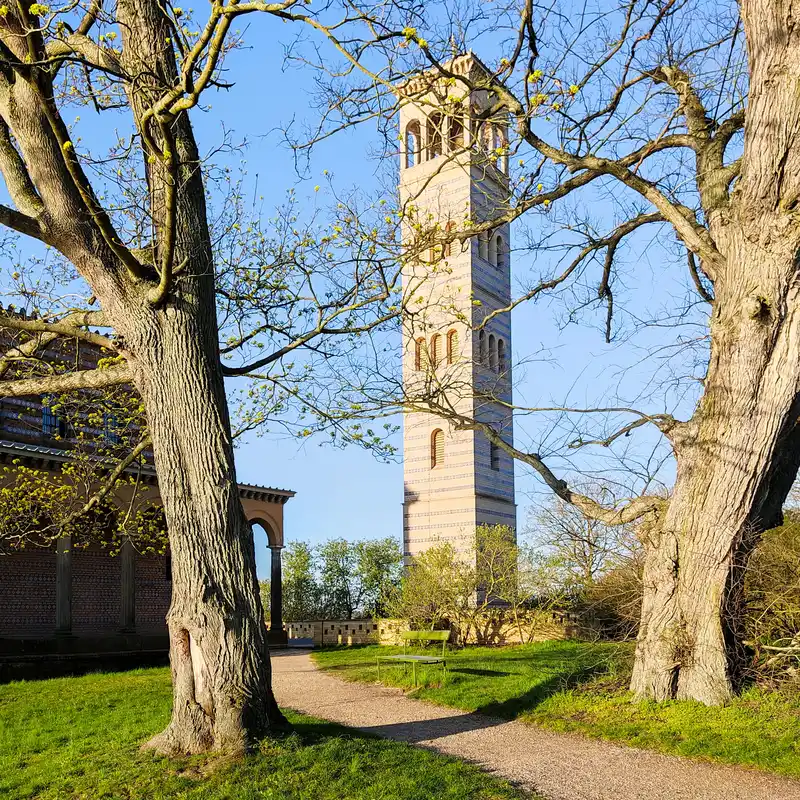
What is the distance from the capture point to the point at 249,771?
6621 millimetres

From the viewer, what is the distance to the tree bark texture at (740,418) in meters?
8.69

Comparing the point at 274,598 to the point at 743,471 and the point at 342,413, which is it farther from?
the point at 743,471

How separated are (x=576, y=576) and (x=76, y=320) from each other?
14.2 metres

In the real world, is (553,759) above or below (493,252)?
below

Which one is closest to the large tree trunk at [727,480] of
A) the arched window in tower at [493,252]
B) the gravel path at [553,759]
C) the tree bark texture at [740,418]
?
the tree bark texture at [740,418]

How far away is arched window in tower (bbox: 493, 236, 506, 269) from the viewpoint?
34.7 meters

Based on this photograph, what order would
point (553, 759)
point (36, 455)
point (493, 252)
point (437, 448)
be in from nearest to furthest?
point (553, 759) < point (36, 455) < point (437, 448) < point (493, 252)

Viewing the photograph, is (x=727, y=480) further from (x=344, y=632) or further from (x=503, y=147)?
(x=344, y=632)

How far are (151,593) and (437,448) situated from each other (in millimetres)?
12215

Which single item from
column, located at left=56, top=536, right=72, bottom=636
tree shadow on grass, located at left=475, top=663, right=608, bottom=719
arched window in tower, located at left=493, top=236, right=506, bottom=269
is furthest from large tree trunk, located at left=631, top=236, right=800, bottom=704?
arched window in tower, located at left=493, top=236, right=506, bottom=269

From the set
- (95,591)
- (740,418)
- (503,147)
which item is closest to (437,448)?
(95,591)

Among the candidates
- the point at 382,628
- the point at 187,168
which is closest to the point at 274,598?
the point at 382,628

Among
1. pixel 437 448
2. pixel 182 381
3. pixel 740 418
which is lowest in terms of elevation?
pixel 740 418

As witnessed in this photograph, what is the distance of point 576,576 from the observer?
64.4ft
